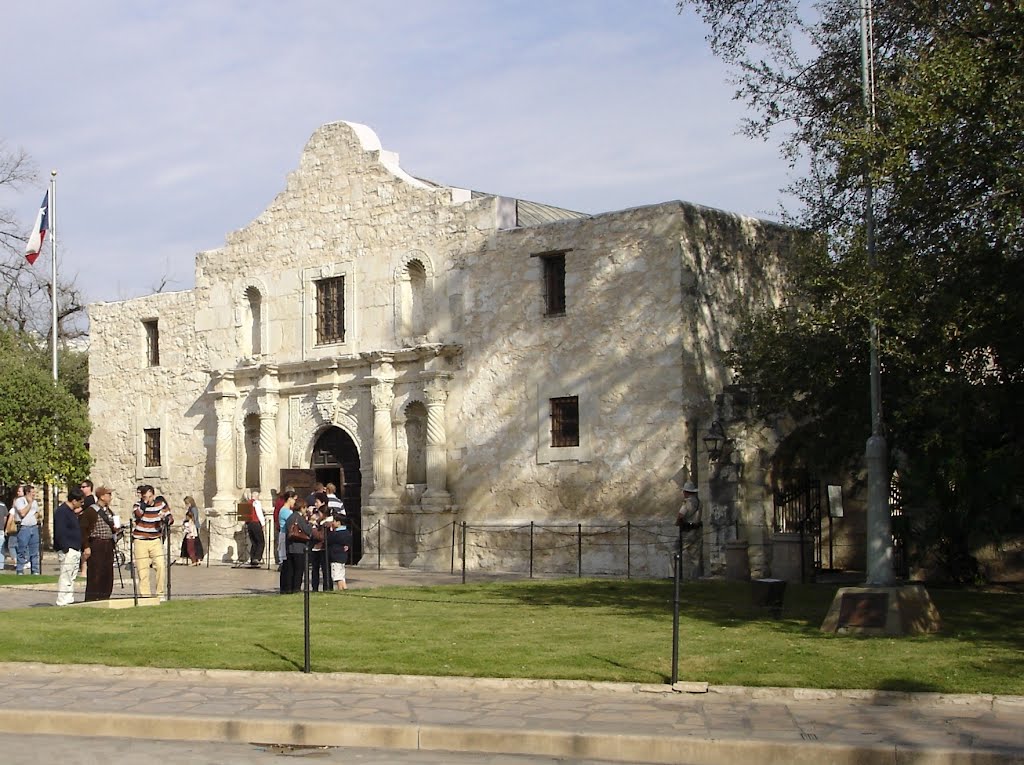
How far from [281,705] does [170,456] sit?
78.3ft

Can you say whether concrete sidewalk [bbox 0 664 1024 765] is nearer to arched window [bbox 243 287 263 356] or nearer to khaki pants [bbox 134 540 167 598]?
khaki pants [bbox 134 540 167 598]

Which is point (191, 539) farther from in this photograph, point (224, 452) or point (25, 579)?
point (25, 579)

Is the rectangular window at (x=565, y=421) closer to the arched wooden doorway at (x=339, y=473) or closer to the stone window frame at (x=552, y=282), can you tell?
the stone window frame at (x=552, y=282)

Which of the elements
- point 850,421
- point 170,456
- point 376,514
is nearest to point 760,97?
point 850,421

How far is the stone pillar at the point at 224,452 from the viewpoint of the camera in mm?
32312

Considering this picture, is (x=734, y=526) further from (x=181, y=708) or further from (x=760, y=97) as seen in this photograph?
(x=181, y=708)

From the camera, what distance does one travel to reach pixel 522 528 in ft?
88.6

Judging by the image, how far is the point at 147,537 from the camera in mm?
19719

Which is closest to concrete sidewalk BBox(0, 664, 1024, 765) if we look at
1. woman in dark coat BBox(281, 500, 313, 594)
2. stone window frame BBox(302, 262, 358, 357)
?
woman in dark coat BBox(281, 500, 313, 594)

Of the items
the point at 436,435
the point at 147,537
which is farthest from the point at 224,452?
the point at 147,537

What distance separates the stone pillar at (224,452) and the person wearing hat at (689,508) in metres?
11.9

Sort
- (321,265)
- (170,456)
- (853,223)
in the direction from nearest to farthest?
(853,223) → (321,265) → (170,456)

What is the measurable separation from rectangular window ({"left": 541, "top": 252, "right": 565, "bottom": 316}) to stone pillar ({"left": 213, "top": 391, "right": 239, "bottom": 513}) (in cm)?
880

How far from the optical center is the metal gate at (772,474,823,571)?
25.9 meters
